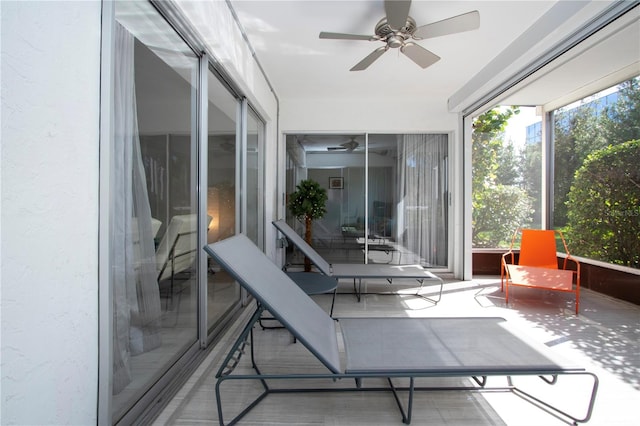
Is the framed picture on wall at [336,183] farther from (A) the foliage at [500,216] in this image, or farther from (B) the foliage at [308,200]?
(A) the foliage at [500,216]

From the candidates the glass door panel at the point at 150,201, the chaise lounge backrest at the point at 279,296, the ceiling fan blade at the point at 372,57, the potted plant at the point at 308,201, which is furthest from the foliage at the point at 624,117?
the glass door panel at the point at 150,201

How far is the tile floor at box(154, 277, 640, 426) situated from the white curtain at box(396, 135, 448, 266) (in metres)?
1.86

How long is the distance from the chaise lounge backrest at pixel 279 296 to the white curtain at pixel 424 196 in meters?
3.86

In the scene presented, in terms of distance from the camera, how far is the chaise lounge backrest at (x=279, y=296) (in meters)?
1.68

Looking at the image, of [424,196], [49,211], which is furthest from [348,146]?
[49,211]

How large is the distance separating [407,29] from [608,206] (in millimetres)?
3938

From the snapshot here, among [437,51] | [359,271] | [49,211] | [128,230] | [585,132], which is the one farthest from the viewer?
[585,132]

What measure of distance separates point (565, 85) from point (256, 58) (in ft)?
14.8

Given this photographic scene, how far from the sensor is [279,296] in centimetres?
200

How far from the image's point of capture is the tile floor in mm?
1869

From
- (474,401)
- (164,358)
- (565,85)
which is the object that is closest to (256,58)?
(164,358)

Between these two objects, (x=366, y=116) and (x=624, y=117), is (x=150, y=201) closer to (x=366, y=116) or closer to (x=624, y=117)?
(x=366, y=116)

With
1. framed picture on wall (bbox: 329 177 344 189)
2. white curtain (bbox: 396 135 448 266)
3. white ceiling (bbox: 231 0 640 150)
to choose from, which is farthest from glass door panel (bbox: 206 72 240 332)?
white curtain (bbox: 396 135 448 266)

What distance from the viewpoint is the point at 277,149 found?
5734 mm
